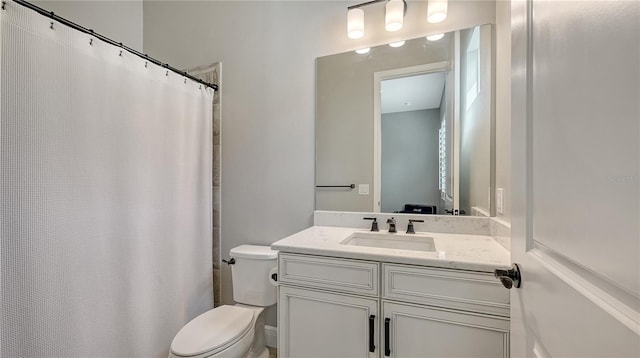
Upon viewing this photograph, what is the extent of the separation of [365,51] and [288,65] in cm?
53

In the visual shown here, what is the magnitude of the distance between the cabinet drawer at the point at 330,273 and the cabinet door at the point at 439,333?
0.39 ft

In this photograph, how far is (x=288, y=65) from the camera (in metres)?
1.88

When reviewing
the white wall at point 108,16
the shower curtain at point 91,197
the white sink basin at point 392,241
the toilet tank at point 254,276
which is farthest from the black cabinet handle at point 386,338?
the white wall at point 108,16

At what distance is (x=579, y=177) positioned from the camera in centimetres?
43

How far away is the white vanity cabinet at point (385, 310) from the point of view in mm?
987

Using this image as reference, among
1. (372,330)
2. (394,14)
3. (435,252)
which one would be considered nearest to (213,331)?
(372,330)

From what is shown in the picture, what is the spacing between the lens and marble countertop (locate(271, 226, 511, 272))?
1016 mm

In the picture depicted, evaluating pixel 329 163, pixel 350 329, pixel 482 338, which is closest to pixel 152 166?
pixel 329 163

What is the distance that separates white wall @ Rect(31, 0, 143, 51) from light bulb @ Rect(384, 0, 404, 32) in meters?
2.14

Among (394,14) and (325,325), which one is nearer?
(325,325)

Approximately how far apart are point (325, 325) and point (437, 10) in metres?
1.68

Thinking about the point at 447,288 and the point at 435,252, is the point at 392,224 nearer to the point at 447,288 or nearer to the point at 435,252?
the point at 435,252

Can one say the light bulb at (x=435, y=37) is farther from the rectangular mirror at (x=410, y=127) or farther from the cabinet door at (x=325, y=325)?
the cabinet door at (x=325, y=325)

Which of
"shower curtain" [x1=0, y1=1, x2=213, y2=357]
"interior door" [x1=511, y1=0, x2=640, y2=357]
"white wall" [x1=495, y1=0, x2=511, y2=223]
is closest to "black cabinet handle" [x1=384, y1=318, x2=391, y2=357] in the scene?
"interior door" [x1=511, y1=0, x2=640, y2=357]
